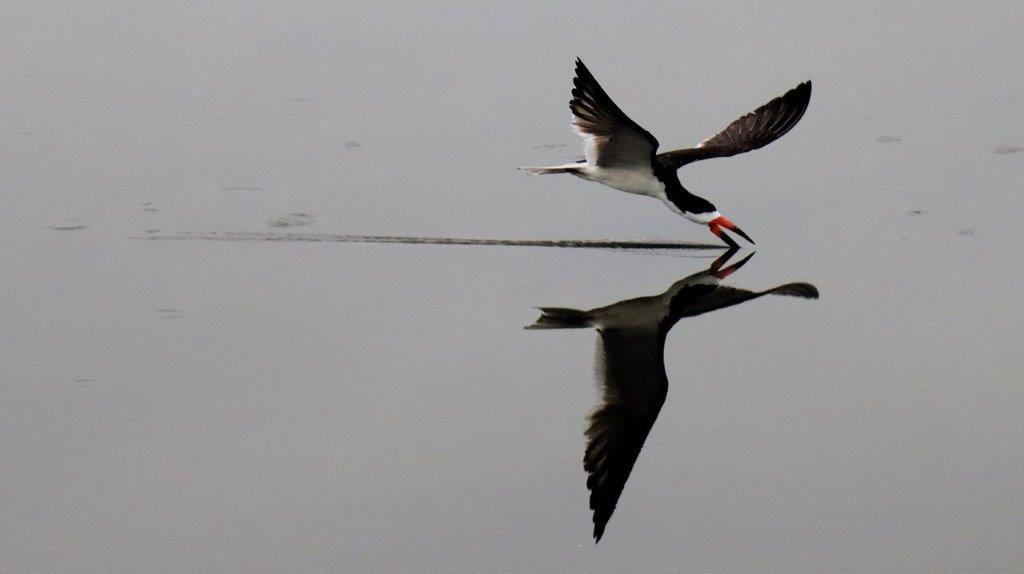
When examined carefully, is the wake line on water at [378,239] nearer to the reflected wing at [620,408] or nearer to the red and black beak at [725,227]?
the red and black beak at [725,227]

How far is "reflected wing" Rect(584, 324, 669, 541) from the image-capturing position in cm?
428

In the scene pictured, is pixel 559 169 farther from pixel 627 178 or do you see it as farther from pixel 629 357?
pixel 629 357

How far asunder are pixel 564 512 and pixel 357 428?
2.55ft

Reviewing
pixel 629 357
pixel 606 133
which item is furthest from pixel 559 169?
pixel 629 357

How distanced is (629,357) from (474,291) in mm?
800

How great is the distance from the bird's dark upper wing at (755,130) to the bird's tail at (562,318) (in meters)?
1.20

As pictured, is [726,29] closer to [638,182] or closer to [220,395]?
[638,182]

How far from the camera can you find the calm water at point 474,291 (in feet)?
13.8

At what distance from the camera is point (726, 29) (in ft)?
26.4

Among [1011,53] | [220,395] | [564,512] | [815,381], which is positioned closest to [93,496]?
[220,395]

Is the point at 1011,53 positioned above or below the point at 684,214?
above

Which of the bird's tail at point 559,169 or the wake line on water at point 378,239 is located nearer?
the wake line on water at point 378,239

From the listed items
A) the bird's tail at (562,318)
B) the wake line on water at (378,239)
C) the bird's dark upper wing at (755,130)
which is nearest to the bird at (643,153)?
the bird's dark upper wing at (755,130)

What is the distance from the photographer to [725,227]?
6.22 meters
